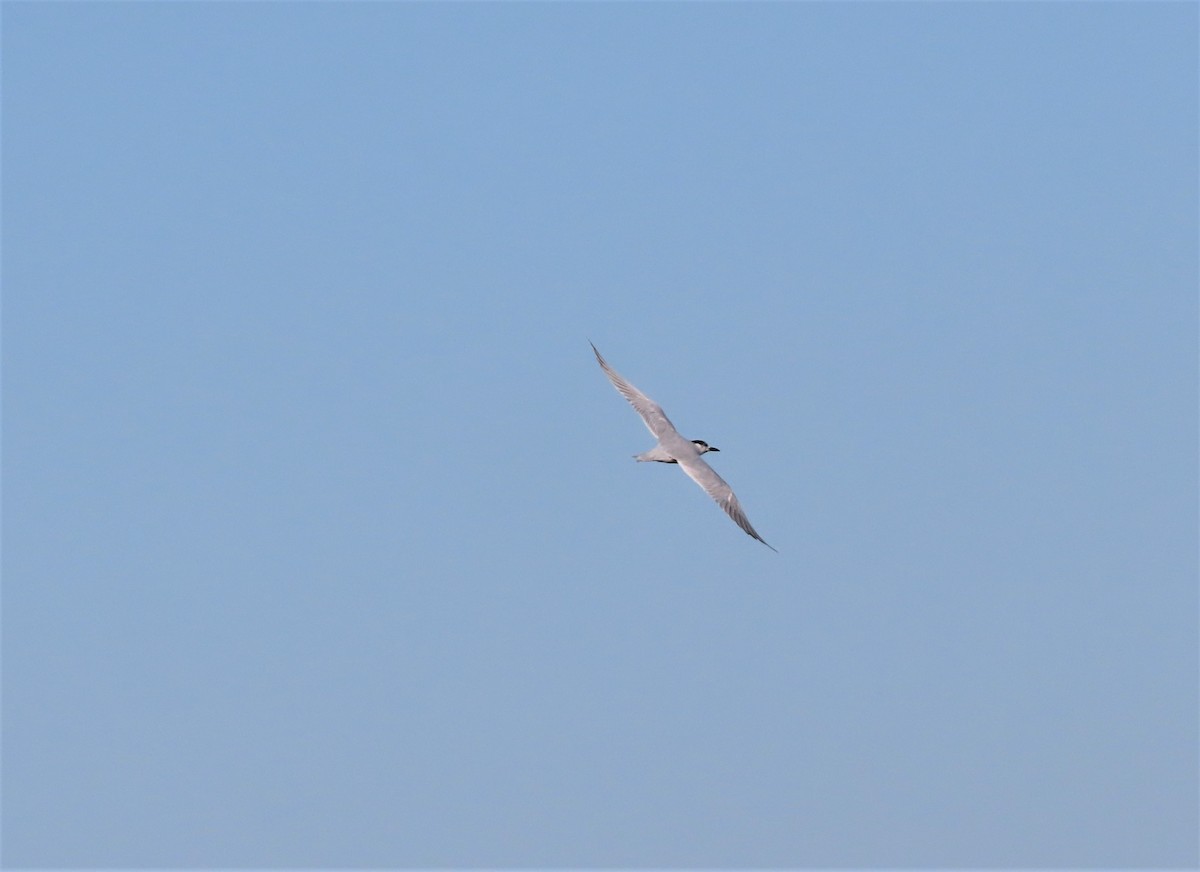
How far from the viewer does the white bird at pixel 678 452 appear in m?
62.5

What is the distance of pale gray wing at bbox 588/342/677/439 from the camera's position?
223ft

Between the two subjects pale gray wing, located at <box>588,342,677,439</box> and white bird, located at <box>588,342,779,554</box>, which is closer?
white bird, located at <box>588,342,779,554</box>

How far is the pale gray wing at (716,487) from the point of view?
203ft

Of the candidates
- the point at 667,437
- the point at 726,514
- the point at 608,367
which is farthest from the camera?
the point at 608,367

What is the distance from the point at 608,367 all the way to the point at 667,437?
652 centimetres

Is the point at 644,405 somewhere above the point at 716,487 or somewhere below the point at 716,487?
above

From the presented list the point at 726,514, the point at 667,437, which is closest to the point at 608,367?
the point at 667,437

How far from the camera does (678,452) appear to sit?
215 feet

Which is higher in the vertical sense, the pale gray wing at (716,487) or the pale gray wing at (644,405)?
the pale gray wing at (644,405)

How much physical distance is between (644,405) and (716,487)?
7486 mm

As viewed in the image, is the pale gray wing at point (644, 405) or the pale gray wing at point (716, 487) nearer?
the pale gray wing at point (716, 487)

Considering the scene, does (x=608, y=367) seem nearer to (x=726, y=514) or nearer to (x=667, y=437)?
(x=667, y=437)

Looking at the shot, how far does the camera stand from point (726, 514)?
203ft

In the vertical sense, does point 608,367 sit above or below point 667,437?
above
